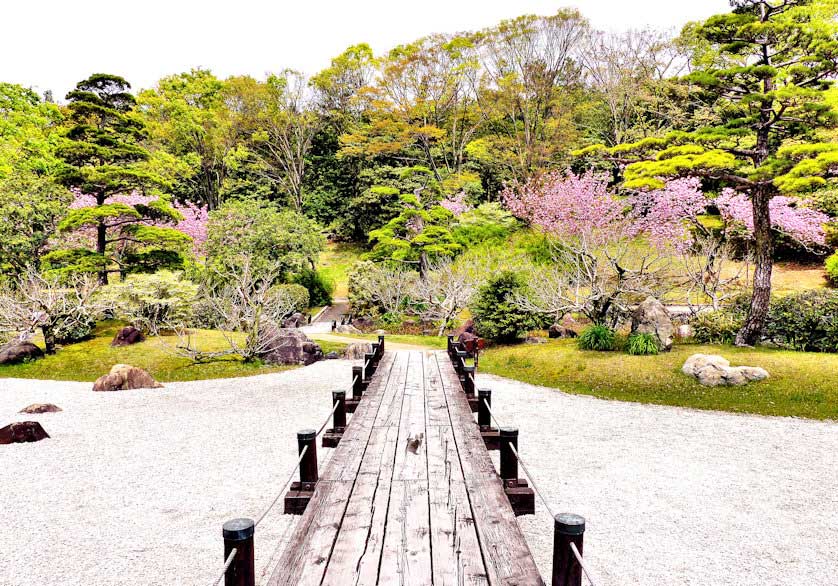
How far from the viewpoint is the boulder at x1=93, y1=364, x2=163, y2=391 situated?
1189 centimetres

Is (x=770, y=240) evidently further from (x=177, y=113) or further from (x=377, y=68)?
(x=177, y=113)

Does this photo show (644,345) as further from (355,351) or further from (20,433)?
(20,433)

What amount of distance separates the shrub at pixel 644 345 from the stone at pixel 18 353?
17.5 meters

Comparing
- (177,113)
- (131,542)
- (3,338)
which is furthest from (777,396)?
(177,113)

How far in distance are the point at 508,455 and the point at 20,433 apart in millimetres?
9090

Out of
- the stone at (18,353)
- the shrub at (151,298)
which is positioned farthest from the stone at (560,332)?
the stone at (18,353)

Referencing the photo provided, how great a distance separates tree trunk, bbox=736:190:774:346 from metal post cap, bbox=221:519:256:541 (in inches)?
495

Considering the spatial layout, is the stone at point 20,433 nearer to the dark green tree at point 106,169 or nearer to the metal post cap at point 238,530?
the dark green tree at point 106,169

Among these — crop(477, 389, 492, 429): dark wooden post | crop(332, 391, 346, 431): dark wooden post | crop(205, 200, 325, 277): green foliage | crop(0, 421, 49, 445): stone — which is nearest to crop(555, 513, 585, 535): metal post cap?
crop(477, 389, 492, 429): dark wooden post

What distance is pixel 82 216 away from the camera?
47.6ft

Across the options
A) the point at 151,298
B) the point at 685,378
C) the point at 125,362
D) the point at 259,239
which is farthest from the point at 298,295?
the point at 685,378

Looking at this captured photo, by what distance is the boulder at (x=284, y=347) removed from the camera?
14.8 m

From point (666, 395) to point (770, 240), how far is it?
16.0 feet

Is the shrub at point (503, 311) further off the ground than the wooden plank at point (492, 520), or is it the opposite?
the shrub at point (503, 311)
